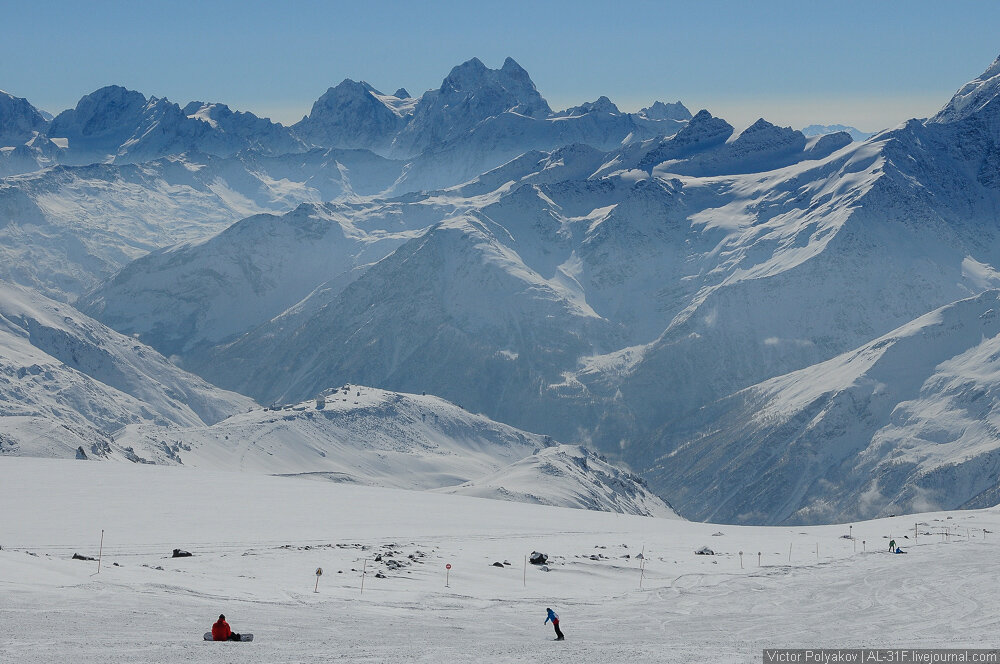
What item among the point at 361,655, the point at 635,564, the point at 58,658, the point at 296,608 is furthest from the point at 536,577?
the point at 58,658

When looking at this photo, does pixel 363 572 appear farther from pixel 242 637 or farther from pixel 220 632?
pixel 220 632

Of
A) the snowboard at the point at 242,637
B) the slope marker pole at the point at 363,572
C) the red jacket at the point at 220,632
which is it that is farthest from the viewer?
the slope marker pole at the point at 363,572

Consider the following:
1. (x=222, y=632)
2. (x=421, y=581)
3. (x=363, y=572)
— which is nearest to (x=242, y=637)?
(x=222, y=632)

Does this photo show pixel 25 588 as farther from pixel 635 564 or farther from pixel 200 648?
pixel 635 564

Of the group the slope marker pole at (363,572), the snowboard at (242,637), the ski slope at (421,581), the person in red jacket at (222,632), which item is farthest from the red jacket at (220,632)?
the slope marker pole at (363,572)

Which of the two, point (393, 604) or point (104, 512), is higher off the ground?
point (104, 512)

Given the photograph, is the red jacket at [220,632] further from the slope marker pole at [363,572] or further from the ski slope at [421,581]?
the slope marker pole at [363,572]
